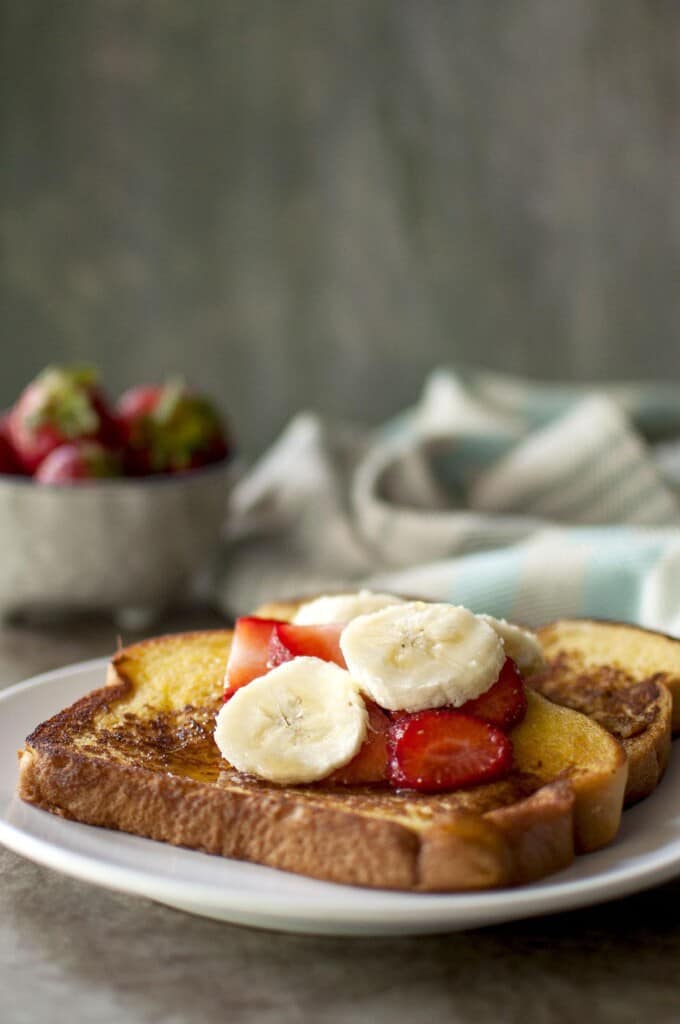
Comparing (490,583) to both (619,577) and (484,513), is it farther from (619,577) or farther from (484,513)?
(484,513)

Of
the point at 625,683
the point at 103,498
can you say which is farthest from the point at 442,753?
the point at 103,498

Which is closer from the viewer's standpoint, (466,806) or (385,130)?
(466,806)

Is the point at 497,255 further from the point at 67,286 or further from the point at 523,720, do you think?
the point at 523,720

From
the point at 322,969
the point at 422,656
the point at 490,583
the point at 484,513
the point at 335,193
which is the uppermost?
the point at 335,193

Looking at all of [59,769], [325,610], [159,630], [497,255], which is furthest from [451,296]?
[59,769]

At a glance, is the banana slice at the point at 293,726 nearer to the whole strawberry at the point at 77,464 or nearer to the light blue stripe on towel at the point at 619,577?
the light blue stripe on towel at the point at 619,577

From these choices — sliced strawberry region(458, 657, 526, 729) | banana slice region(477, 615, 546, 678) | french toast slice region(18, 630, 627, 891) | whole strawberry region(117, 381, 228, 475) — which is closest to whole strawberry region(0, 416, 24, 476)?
whole strawberry region(117, 381, 228, 475)

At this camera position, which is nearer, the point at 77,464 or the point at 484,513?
the point at 77,464
